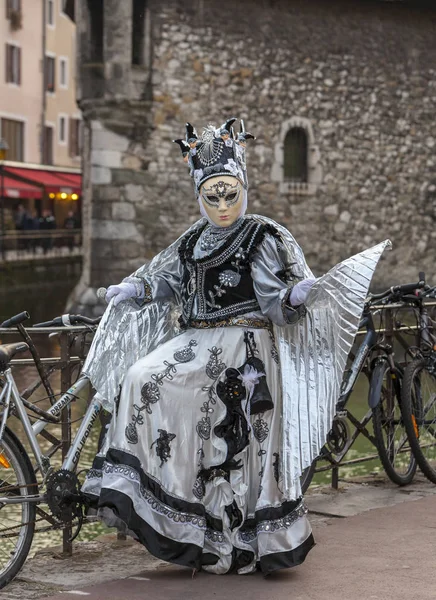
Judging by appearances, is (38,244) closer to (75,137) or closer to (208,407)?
(75,137)

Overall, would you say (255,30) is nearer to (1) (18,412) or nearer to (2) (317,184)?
(2) (317,184)

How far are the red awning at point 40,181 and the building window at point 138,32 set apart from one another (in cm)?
1996

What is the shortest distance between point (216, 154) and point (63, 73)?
1722 inches

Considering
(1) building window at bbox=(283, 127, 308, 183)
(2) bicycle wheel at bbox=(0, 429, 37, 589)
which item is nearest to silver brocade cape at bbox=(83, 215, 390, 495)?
(2) bicycle wheel at bbox=(0, 429, 37, 589)

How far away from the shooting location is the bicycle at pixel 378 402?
6094 mm

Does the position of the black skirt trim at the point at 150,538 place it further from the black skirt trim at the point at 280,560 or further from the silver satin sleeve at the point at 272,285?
the silver satin sleeve at the point at 272,285

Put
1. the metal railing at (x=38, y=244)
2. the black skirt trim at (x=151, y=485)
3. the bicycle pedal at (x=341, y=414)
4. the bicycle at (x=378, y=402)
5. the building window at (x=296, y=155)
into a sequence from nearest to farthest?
1. the black skirt trim at (x=151, y=485)
2. the bicycle pedal at (x=341, y=414)
3. the bicycle at (x=378, y=402)
4. the building window at (x=296, y=155)
5. the metal railing at (x=38, y=244)

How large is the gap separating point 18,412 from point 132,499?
530mm

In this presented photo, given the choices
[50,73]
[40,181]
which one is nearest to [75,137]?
[50,73]

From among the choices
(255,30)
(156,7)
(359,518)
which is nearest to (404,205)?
(255,30)

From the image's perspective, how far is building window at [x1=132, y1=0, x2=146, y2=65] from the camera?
18453mm

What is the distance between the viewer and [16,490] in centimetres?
466

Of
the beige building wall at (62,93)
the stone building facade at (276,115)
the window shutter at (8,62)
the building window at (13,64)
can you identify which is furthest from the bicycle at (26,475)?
the beige building wall at (62,93)

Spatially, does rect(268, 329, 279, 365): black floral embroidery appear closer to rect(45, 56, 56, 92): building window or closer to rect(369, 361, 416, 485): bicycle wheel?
rect(369, 361, 416, 485): bicycle wheel
